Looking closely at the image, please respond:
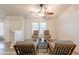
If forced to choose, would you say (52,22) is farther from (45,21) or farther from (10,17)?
(10,17)

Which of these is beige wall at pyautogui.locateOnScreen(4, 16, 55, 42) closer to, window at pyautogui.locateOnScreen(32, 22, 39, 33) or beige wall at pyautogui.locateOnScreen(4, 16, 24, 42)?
beige wall at pyautogui.locateOnScreen(4, 16, 24, 42)

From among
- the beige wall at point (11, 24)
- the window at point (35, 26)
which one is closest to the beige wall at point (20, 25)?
the beige wall at point (11, 24)

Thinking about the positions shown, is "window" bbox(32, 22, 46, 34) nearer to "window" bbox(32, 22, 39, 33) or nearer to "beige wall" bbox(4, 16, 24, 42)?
"window" bbox(32, 22, 39, 33)

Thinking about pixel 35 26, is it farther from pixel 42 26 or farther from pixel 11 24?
pixel 11 24

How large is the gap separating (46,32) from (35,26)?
1.05 metres

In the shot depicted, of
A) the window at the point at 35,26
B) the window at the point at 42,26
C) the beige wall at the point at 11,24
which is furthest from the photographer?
the window at the point at 35,26

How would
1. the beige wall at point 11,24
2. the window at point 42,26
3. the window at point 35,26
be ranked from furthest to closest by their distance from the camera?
1. the window at point 35,26
2. the window at point 42,26
3. the beige wall at point 11,24

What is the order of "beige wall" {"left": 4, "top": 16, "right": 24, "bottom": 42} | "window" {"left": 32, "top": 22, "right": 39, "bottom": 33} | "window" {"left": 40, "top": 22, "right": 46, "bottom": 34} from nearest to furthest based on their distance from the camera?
1. "beige wall" {"left": 4, "top": 16, "right": 24, "bottom": 42}
2. "window" {"left": 40, "top": 22, "right": 46, "bottom": 34}
3. "window" {"left": 32, "top": 22, "right": 39, "bottom": 33}

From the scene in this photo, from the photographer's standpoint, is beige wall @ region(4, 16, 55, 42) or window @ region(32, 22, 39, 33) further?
window @ region(32, 22, 39, 33)

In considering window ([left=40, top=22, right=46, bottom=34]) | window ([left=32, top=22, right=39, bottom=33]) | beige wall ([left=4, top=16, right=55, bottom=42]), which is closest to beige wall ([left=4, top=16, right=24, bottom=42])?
beige wall ([left=4, top=16, right=55, bottom=42])

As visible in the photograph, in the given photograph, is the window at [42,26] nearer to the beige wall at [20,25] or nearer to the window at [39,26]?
the window at [39,26]

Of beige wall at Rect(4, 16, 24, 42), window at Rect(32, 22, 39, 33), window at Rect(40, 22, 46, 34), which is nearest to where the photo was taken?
beige wall at Rect(4, 16, 24, 42)

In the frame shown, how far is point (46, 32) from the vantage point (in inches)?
317

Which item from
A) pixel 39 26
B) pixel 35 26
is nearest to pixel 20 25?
pixel 35 26
